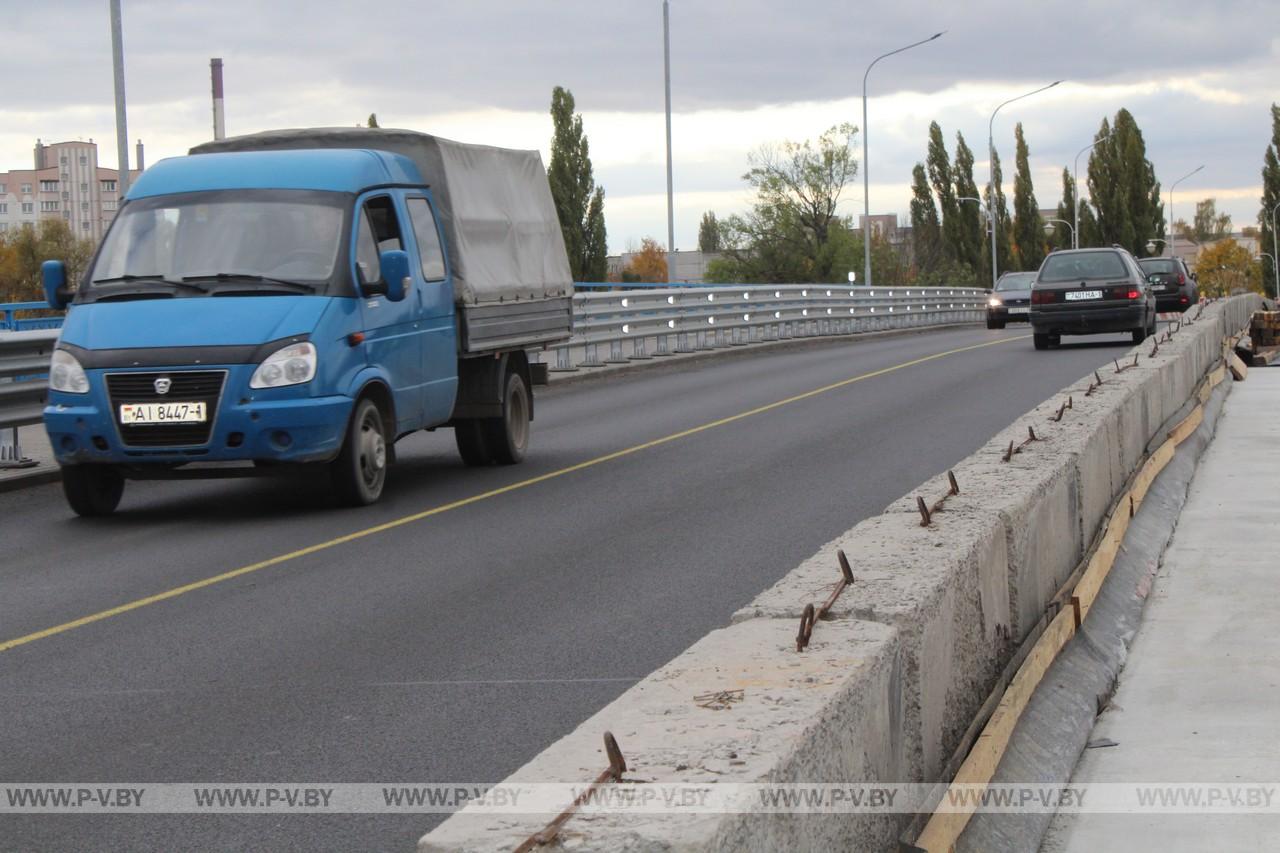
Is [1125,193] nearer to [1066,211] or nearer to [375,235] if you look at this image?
[1066,211]

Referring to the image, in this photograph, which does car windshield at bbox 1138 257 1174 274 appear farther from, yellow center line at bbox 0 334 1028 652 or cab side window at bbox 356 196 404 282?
cab side window at bbox 356 196 404 282

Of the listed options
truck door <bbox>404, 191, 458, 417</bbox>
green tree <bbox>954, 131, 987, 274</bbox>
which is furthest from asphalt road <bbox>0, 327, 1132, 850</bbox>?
green tree <bbox>954, 131, 987, 274</bbox>

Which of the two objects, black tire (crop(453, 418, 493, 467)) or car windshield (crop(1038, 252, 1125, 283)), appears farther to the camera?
car windshield (crop(1038, 252, 1125, 283))

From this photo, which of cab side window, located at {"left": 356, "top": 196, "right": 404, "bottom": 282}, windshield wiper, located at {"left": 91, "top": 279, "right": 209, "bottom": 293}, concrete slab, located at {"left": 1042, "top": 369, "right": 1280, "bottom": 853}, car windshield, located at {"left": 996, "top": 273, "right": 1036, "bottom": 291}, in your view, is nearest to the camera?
concrete slab, located at {"left": 1042, "top": 369, "right": 1280, "bottom": 853}

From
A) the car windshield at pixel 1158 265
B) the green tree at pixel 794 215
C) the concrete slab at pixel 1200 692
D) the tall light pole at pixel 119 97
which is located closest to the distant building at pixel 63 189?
the green tree at pixel 794 215

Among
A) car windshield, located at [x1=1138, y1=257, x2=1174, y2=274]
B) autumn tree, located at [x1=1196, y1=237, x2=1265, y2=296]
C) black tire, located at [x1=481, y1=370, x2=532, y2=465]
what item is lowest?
black tire, located at [x1=481, y1=370, x2=532, y2=465]

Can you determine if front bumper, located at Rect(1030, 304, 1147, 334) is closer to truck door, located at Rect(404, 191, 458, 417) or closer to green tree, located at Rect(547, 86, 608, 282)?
truck door, located at Rect(404, 191, 458, 417)

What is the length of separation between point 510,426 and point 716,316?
17.9m

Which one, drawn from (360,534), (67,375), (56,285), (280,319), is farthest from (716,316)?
(360,534)

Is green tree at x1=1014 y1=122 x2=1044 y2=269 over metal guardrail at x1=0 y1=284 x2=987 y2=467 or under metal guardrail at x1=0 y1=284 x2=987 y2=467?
over

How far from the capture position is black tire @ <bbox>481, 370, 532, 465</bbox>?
13.5 m

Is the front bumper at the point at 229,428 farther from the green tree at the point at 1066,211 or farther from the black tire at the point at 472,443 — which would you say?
the green tree at the point at 1066,211

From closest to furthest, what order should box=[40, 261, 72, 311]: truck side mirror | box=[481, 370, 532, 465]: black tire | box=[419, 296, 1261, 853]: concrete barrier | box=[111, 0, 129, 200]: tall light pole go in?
box=[419, 296, 1261, 853]: concrete barrier
box=[40, 261, 72, 311]: truck side mirror
box=[481, 370, 532, 465]: black tire
box=[111, 0, 129, 200]: tall light pole

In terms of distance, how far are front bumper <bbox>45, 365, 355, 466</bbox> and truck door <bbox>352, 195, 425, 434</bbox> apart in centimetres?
83
